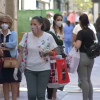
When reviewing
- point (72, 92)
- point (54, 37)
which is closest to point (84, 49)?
point (54, 37)

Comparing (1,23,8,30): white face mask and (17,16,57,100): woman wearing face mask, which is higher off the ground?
(1,23,8,30): white face mask

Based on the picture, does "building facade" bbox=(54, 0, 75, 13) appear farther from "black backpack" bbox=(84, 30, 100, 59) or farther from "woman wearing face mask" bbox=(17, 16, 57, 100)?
"woman wearing face mask" bbox=(17, 16, 57, 100)

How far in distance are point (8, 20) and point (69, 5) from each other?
49102 millimetres

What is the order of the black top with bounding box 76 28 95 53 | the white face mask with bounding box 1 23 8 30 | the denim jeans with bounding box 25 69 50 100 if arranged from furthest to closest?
the black top with bounding box 76 28 95 53, the white face mask with bounding box 1 23 8 30, the denim jeans with bounding box 25 69 50 100

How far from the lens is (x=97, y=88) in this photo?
11477mm

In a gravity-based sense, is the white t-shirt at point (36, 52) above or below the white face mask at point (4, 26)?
below

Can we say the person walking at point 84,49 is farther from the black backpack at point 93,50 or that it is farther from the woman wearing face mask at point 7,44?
the woman wearing face mask at point 7,44

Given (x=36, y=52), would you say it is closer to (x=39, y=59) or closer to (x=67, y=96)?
(x=39, y=59)

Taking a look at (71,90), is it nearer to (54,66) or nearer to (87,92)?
(87,92)

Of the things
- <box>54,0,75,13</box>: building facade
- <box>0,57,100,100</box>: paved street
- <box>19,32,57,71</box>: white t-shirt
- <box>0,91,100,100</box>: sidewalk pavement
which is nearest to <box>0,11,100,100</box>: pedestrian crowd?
<box>19,32,57,71</box>: white t-shirt

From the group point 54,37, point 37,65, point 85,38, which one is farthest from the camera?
point 54,37

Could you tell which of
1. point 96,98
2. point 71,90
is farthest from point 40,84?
point 71,90

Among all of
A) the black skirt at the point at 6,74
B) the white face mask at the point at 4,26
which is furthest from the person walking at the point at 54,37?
the black skirt at the point at 6,74

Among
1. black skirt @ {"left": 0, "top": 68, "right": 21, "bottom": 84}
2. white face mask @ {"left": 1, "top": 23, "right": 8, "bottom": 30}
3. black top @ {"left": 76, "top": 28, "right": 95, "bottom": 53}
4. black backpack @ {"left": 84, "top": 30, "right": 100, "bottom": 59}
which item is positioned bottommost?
black skirt @ {"left": 0, "top": 68, "right": 21, "bottom": 84}
